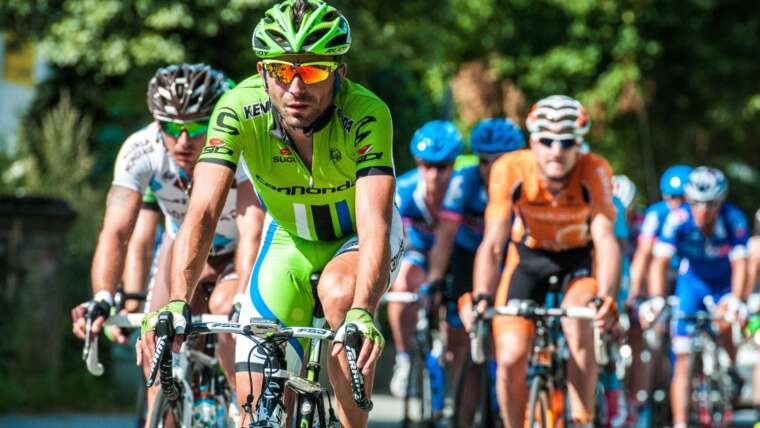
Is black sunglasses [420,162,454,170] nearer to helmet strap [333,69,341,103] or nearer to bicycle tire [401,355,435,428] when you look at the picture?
bicycle tire [401,355,435,428]

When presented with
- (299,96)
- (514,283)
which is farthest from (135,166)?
(514,283)

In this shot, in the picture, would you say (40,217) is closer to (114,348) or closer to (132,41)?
(114,348)

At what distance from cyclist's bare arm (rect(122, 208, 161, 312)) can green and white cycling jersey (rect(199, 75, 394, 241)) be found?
1919 mm

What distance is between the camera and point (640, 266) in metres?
12.7

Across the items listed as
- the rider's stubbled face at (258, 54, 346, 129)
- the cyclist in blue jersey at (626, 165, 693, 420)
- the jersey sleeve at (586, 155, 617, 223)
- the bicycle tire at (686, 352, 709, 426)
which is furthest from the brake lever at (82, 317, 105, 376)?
the cyclist in blue jersey at (626, 165, 693, 420)

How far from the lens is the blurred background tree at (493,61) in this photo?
19.4 meters

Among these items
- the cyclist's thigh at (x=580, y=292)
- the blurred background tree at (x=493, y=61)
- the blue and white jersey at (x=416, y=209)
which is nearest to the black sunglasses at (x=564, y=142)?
the cyclist's thigh at (x=580, y=292)

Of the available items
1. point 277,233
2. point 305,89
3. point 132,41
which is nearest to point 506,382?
point 277,233

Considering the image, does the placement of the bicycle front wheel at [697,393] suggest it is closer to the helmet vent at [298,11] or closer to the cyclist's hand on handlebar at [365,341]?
the helmet vent at [298,11]

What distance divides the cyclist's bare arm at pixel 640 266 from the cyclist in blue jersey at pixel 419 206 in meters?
2.02

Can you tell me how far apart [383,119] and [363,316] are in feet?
3.46

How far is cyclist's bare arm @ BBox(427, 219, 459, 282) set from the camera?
411 inches

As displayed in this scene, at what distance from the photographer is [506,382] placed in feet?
26.3

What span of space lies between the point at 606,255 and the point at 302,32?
2.99 meters
